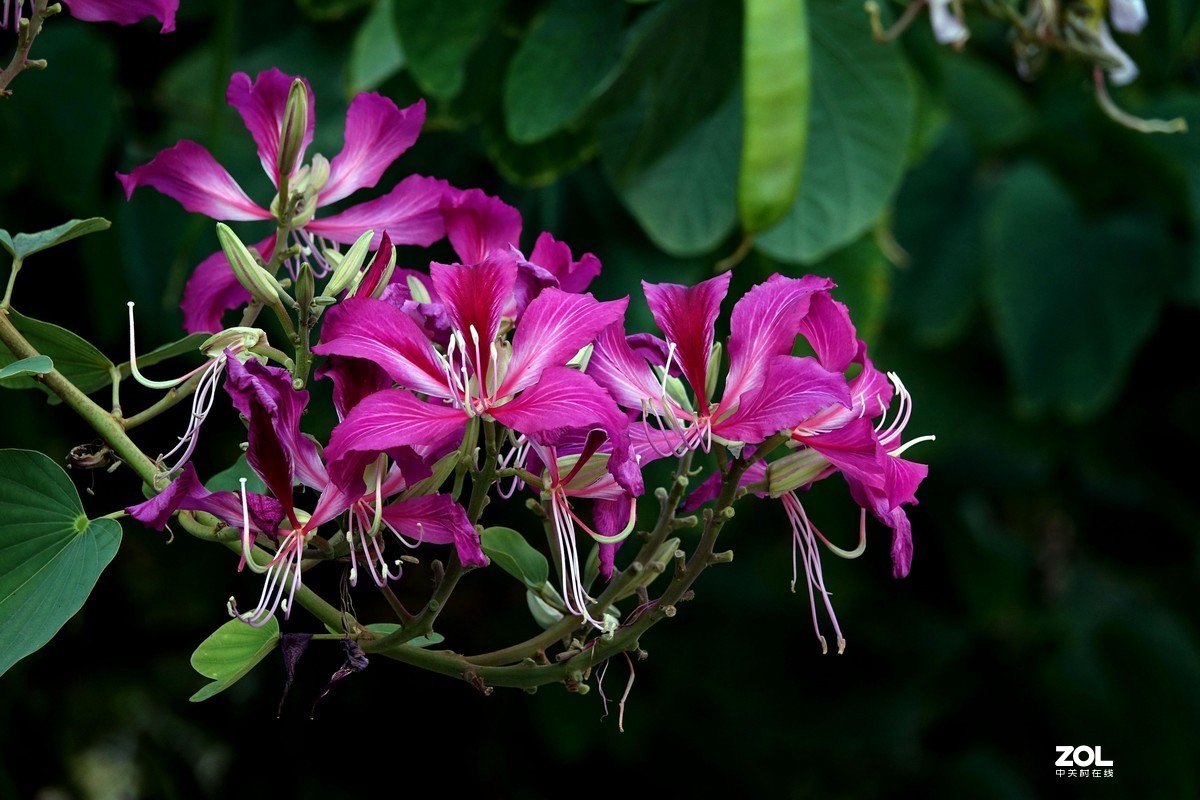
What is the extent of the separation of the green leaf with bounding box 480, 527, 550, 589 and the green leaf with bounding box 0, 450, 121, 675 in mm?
144

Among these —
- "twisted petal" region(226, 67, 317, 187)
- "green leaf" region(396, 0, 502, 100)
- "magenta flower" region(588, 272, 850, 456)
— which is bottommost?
"green leaf" region(396, 0, 502, 100)

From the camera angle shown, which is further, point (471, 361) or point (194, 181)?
point (194, 181)

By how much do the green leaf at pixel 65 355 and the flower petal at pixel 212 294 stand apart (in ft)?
0.15

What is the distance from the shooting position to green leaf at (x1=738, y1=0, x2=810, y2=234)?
3.16 feet

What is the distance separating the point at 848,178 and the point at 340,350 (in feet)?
2.68

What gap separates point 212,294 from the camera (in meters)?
0.60

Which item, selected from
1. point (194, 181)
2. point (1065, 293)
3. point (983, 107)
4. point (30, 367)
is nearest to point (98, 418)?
point (30, 367)

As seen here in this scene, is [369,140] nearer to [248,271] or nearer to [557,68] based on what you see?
[248,271]

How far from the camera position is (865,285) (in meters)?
1.26

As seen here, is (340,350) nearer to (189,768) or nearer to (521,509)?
(521,509)

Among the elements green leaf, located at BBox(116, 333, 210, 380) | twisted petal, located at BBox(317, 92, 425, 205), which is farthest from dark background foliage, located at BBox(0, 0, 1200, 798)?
green leaf, located at BBox(116, 333, 210, 380)

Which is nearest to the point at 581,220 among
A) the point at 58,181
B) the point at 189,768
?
the point at 58,181

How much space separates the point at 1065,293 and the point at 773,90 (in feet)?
2.55

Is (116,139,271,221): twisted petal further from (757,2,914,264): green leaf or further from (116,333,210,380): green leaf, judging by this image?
(757,2,914,264): green leaf
